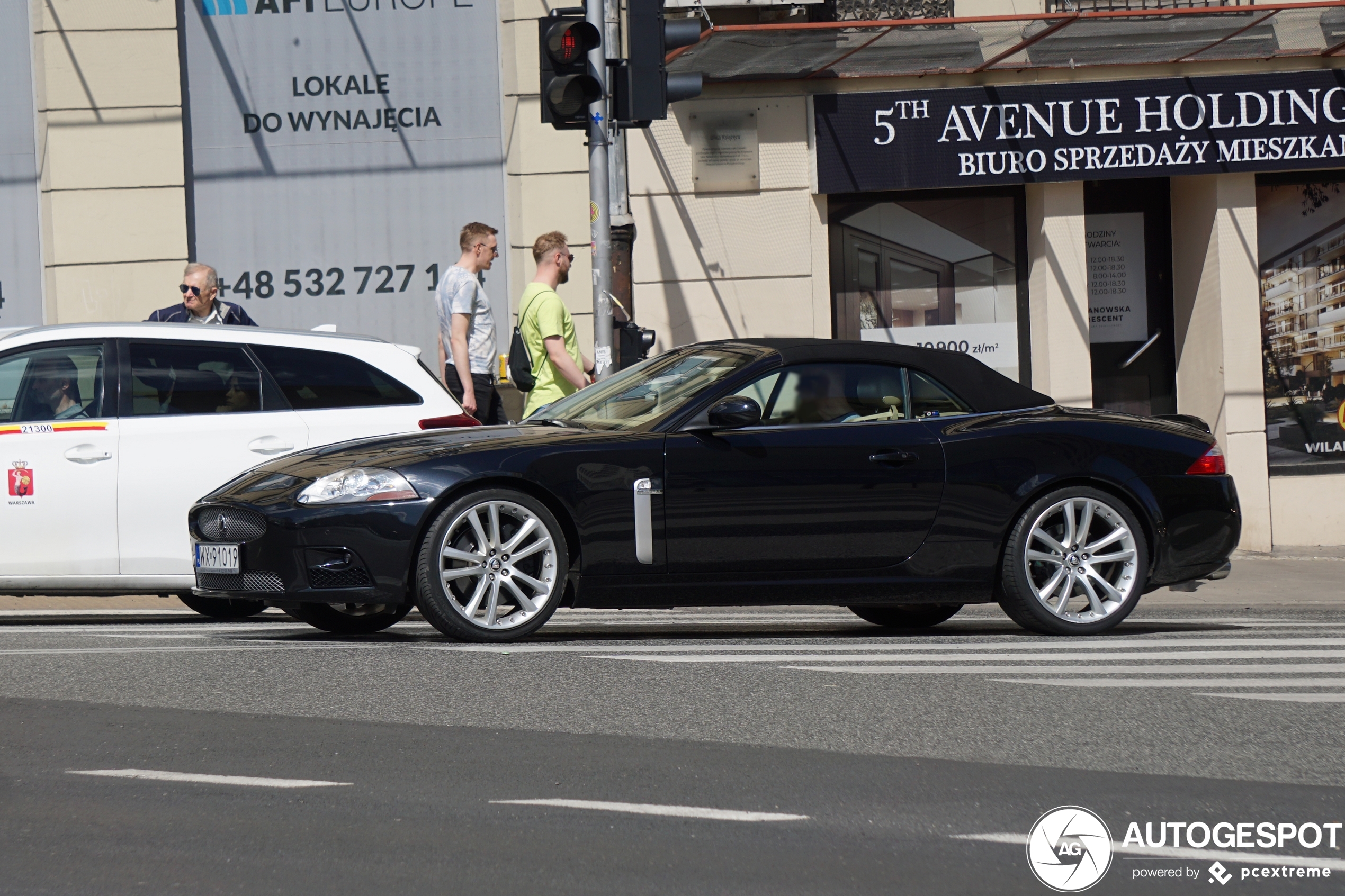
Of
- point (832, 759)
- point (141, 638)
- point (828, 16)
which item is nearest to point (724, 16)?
point (828, 16)

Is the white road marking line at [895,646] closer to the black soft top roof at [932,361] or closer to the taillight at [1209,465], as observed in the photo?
the taillight at [1209,465]

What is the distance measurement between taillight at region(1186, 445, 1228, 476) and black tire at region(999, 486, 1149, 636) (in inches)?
15.0

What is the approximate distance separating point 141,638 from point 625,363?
4.69m

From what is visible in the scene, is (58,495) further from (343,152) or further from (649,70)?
(343,152)

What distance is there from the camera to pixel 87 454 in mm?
8602

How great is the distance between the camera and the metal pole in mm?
11227

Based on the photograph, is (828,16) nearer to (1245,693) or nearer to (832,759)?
(1245,693)

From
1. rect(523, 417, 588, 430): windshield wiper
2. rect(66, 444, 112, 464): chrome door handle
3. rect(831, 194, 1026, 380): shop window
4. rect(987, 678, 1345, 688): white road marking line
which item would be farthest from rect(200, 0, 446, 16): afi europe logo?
rect(987, 678, 1345, 688): white road marking line

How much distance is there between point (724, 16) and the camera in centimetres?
1500

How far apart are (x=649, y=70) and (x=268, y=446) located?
3848 millimetres

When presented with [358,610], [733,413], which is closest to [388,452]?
[358,610]

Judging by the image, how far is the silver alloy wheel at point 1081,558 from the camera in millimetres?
8094

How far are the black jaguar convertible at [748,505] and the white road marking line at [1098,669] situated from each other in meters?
0.92

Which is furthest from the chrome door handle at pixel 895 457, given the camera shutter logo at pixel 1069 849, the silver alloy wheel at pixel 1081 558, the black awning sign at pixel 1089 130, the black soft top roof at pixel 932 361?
the black awning sign at pixel 1089 130
